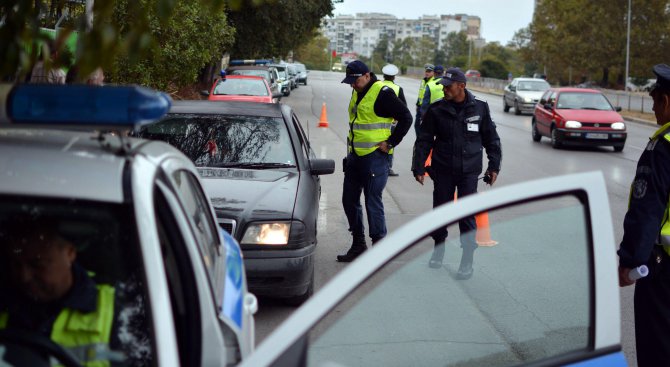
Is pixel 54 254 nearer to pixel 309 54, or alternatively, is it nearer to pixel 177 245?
pixel 177 245

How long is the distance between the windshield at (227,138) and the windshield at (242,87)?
602 inches

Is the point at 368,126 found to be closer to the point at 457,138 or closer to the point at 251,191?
the point at 457,138

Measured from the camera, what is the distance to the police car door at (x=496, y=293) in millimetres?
2529

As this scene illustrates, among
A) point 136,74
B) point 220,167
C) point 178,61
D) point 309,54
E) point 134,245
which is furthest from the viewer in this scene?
point 309,54

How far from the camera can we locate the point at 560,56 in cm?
7569

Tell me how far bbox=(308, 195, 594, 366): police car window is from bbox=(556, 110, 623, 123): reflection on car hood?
2001 cm

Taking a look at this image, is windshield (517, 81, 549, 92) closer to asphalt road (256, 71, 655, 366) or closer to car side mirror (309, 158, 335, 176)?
asphalt road (256, 71, 655, 366)

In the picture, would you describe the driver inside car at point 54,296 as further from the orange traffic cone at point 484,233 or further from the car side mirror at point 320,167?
the car side mirror at point 320,167

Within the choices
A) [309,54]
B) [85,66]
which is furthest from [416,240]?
[309,54]

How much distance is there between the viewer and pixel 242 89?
2388cm

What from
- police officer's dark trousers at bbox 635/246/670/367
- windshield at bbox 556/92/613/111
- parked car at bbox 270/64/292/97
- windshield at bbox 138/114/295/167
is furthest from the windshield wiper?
parked car at bbox 270/64/292/97

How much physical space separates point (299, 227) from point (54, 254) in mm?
3932

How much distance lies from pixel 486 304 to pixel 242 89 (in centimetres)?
2142

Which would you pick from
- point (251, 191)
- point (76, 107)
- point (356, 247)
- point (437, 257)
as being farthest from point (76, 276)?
point (356, 247)
